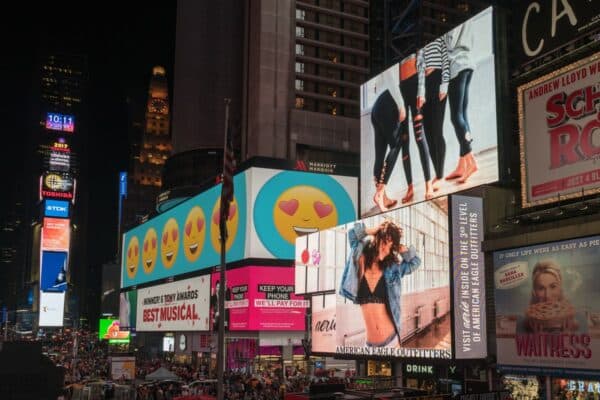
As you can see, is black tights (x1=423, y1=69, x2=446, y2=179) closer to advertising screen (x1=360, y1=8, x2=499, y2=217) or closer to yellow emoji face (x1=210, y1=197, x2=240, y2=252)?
advertising screen (x1=360, y1=8, x2=499, y2=217)

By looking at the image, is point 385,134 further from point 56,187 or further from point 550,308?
point 56,187

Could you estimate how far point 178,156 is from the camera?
112 m

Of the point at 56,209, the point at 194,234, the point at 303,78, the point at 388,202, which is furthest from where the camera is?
the point at 56,209

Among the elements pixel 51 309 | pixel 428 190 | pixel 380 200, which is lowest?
pixel 51 309

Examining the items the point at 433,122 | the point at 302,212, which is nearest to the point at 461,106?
the point at 433,122

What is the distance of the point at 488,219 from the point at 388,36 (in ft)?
68.6

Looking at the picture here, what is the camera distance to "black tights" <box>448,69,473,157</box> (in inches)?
1350

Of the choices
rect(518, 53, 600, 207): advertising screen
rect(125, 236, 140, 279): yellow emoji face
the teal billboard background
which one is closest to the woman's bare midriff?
rect(518, 53, 600, 207): advertising screen

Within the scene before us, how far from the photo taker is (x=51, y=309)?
516 ft

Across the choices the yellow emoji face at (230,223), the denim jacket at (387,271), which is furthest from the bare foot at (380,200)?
the yellow emoji face at (230,223)

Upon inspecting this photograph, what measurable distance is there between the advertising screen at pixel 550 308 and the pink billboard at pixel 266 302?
97.8ft

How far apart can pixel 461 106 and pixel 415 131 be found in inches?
142

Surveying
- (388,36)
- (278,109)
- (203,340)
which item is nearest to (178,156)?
(278,109)

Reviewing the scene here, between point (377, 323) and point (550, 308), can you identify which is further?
point (377, 323)
